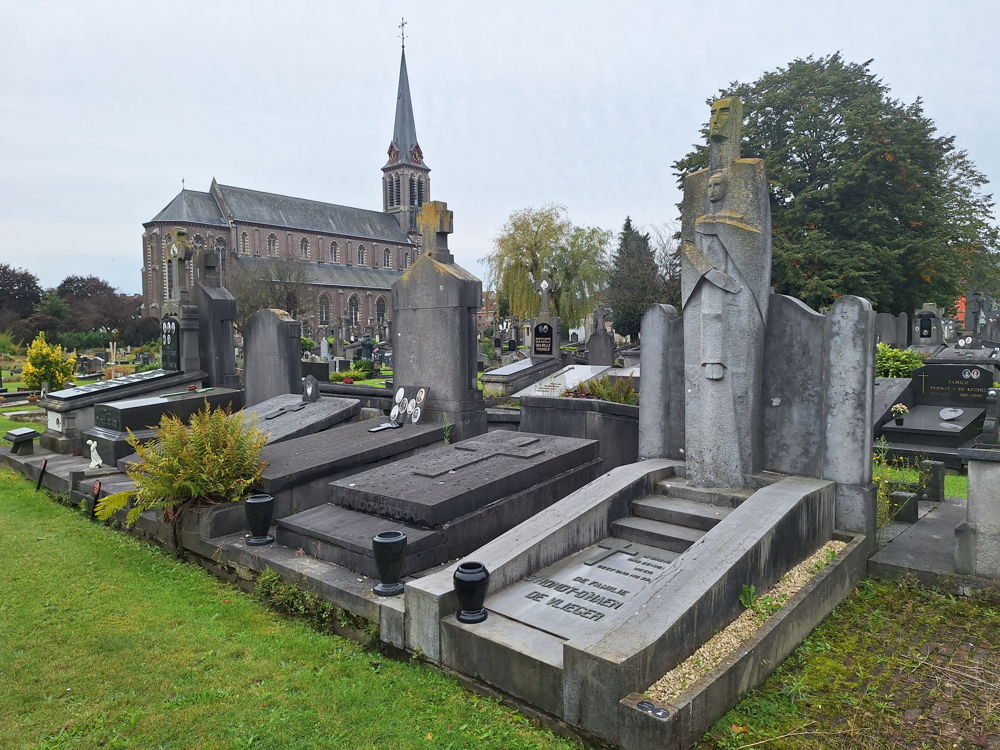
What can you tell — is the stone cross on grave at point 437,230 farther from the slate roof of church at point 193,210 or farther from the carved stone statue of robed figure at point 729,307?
the slate roof of church at point 193,210

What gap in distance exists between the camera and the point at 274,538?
5766 millimetres

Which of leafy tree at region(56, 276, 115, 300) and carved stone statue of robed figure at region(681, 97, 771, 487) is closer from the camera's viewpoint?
carved stone statue of robed figure at region(681, 97, 771, 487)

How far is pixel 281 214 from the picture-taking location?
70.8 metres

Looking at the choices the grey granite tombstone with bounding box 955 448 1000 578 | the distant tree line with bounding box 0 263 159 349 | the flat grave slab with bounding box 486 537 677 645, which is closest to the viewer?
the flat grave slab with bounding box 486 537 677 645

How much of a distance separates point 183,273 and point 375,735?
41.5 ft

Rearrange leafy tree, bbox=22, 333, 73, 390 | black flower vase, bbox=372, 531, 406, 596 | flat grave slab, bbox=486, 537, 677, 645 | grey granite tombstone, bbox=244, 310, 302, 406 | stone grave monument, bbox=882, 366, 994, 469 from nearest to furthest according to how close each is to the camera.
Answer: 1. flat grave slab, bbox=486, 537, 677, 645
2. black flower vase, bbox=372, 531, 406, 596
3. stone grave monument, bbox=882, 366, 994, 469
4. grey granite tombstone, bbox=244, 310, 302, 406
5. leafy tree, bbox=22, 333, 73, 390

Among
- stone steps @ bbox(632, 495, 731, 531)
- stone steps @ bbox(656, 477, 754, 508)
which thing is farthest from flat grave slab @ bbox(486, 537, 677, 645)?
stone steps @ bbox(656, 477, 754, 508)

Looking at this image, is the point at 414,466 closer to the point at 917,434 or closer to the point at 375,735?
the point at 375,735

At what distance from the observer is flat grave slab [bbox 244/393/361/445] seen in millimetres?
8461

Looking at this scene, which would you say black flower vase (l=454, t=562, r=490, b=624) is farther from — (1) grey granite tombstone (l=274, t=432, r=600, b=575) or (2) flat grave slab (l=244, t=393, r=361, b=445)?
(2) flat grave slab (l=244, t=393, r=361, b=445)

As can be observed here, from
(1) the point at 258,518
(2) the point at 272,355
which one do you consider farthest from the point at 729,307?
(2) the point at 272,355

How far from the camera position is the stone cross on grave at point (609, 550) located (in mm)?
4755

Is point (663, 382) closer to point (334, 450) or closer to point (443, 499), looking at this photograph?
point (443, 499)

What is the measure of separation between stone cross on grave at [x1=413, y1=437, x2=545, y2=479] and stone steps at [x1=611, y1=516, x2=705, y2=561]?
1353 mm
